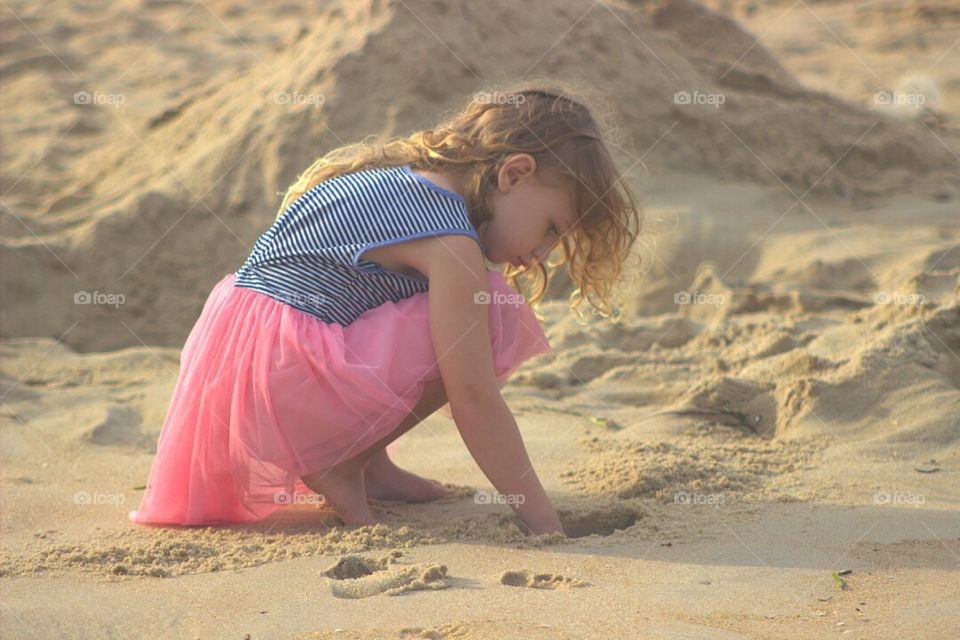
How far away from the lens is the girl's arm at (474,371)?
2.36m

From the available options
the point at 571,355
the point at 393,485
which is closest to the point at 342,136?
the point at 571,355

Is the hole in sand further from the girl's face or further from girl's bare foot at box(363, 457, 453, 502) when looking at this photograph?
the girl's face

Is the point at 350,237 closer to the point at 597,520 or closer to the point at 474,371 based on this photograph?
the point at 474,371

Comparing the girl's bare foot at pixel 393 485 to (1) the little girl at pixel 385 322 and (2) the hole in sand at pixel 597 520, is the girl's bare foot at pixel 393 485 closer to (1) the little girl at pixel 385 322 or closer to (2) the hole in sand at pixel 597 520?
(1) the little girl at pixel 385 322

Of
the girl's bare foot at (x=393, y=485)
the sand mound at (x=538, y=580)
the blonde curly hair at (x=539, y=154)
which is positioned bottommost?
the sand mound at (x=538, y=580)

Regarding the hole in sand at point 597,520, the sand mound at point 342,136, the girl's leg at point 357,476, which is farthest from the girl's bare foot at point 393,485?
the sand mound at point 342,136

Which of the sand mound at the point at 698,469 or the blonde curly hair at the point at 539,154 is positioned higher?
the blonde curly hair at the point at 539,154

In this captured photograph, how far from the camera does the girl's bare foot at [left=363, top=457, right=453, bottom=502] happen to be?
9.00ft

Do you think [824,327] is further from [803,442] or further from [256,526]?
[256,526]

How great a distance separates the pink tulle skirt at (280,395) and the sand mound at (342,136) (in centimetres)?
220

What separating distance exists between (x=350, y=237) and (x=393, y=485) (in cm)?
64

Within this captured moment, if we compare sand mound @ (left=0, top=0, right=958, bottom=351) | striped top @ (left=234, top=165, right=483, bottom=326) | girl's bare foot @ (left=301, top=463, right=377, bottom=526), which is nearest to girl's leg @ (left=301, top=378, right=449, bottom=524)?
girl's bare foot @ (left=301, top=463, right=377, bottom=526)

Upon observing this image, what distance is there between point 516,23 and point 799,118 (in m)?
1.48

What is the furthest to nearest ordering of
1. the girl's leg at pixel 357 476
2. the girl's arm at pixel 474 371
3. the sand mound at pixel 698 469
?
the sand mound at pixel 698 469 < the girl's leg at pixel 357 476 < the girl's arm at pixel 474 371
